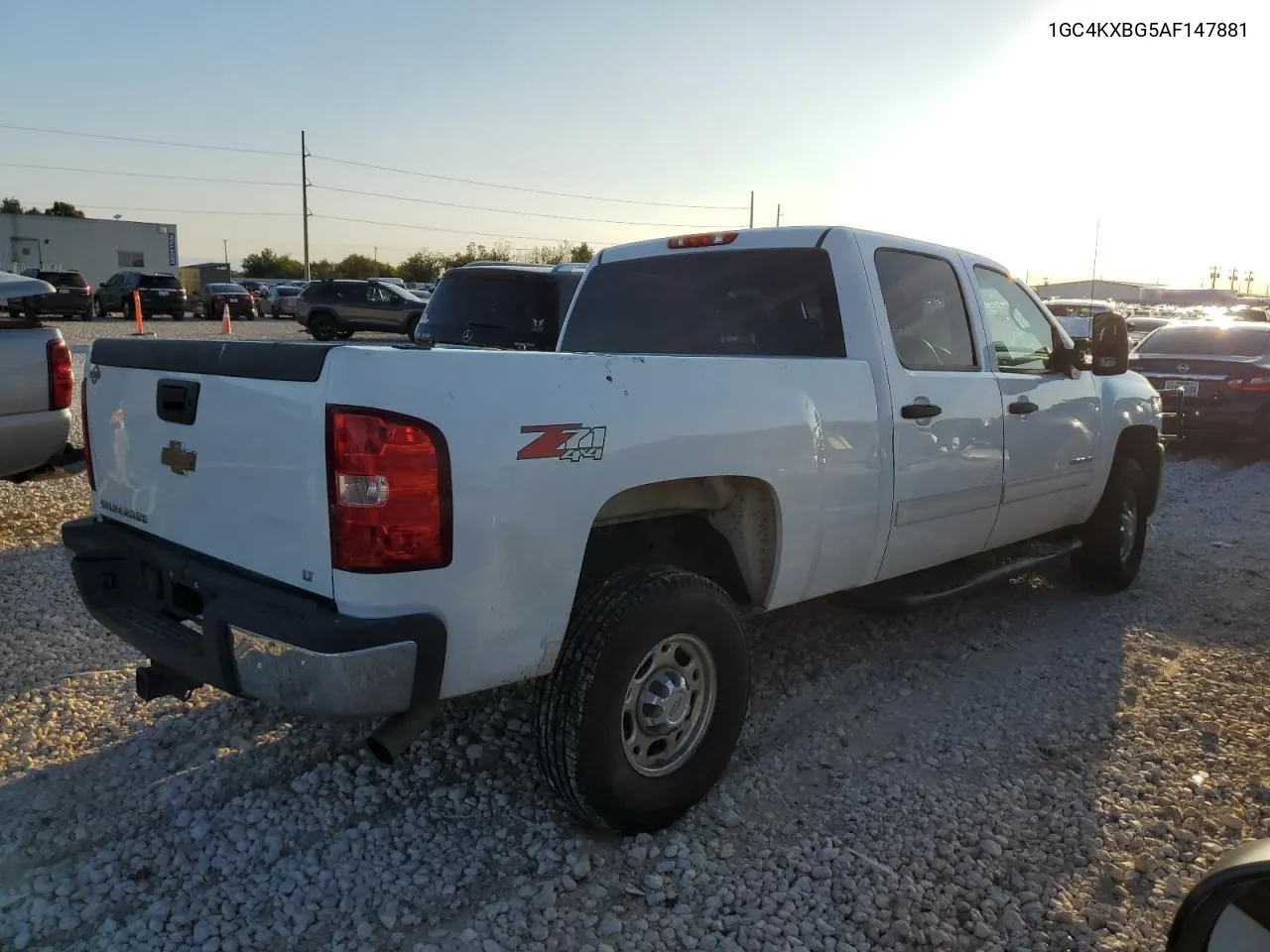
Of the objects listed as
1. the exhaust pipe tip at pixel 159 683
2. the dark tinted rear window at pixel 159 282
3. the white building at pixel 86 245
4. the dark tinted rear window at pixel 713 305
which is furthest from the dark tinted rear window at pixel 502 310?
the white building at pixel 86 245

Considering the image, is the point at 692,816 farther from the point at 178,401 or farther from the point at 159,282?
the point at 159,282

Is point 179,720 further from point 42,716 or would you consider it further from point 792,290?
point 792,290

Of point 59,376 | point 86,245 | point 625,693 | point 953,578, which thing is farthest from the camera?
point 86,245

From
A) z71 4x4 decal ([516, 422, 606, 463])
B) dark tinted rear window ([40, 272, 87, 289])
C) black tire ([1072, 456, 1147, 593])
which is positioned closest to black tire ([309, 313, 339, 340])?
dark tinted rear window ([40, 272, 87, 289])

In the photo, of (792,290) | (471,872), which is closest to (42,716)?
(471,872)

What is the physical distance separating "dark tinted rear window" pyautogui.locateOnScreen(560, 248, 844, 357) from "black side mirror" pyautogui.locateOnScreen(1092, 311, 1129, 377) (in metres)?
1.84

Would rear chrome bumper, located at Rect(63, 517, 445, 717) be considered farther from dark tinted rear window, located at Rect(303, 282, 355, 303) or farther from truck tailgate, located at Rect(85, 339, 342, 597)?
dark tinted rear window, located at Rect(303, 282, 355, 303)

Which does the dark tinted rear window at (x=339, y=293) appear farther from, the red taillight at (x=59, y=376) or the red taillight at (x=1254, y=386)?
the red taillight at (x=59, y=376)

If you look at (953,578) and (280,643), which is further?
(953,578)

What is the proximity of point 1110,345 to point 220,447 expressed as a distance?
14.6 feet

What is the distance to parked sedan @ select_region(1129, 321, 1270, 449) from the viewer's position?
11.4 meters

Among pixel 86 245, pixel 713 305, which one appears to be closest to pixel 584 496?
pixel 713 305

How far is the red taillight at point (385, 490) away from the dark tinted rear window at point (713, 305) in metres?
2.07

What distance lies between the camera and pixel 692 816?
3295 mm
